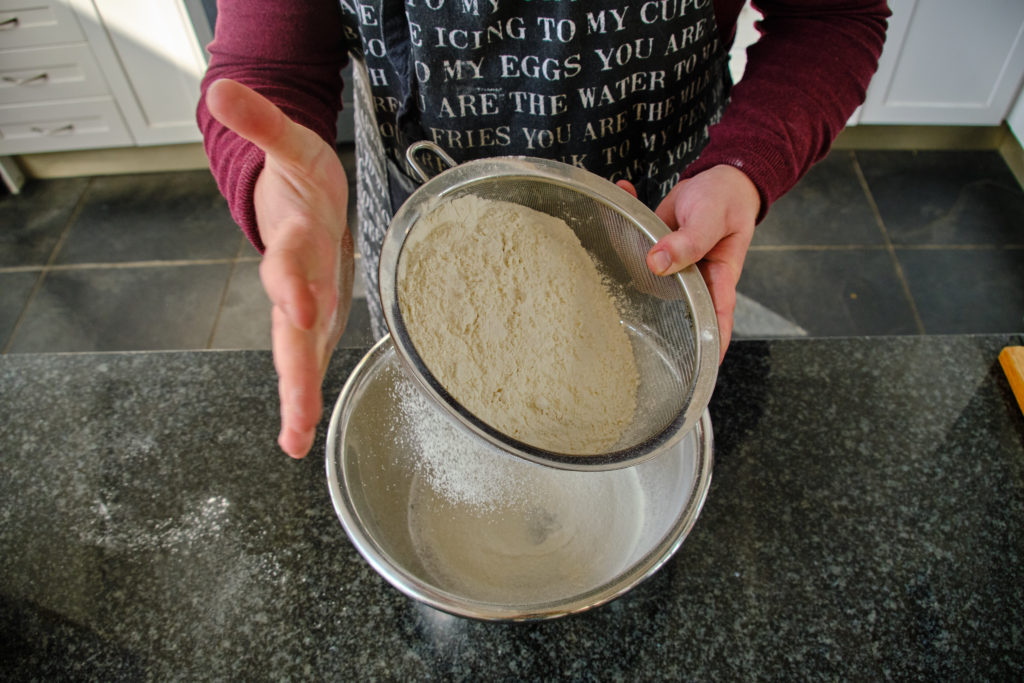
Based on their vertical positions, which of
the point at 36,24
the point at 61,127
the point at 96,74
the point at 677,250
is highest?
the point at 677,250

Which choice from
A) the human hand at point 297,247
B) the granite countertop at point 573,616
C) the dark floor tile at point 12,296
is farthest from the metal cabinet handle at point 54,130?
the human hand at point 297,247

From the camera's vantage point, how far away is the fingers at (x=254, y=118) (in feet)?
1.39

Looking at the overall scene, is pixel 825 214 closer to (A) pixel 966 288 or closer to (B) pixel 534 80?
(A) pixel 966 288

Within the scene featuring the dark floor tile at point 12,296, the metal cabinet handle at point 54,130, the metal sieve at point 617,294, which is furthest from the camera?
the metal cabinet handle at point 54,130

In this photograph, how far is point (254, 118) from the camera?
447mm

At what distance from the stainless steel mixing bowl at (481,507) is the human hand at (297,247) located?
10 centimetres

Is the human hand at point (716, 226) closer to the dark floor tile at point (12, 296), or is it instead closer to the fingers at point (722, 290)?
the fingers at point (722, 290)

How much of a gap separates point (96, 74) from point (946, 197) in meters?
2.63

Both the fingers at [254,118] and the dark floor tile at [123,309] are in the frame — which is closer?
the fingers at [254,118]

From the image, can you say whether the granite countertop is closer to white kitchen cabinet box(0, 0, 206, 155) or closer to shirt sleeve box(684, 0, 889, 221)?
shirt sleeve box(684, 0, 889, 221)

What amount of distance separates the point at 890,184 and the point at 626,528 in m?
1.98

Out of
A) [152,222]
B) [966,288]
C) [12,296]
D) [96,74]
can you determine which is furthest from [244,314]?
[966,288]

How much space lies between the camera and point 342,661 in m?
0.59

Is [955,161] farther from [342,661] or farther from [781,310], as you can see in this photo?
[342,661]
